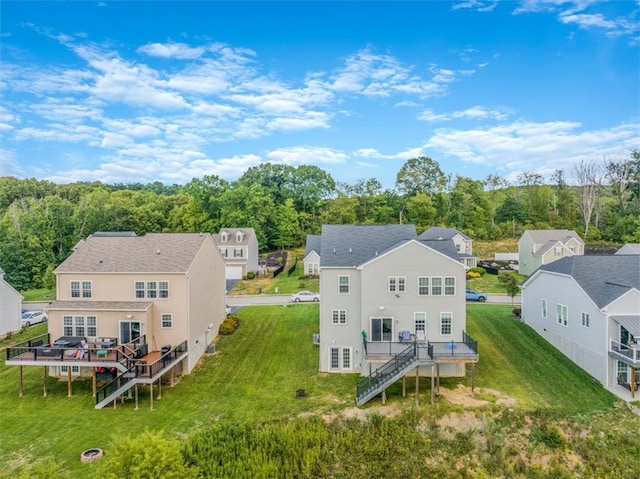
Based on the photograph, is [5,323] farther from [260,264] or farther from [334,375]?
[260,264]

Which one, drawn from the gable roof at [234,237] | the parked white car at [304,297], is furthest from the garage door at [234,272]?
the parked white car at [304,297]

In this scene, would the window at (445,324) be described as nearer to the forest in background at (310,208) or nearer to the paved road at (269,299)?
the paved road at (269,299)

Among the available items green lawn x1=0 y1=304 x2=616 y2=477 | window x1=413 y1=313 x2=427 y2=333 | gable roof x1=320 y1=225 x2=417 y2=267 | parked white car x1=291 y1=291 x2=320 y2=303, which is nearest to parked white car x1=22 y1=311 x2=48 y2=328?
green lawn x1=0 y1=304 x2=616 y2=477

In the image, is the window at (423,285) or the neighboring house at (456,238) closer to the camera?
the window at (423,285)

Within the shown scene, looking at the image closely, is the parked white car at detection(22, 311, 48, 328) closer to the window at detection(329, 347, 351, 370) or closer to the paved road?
the paved road

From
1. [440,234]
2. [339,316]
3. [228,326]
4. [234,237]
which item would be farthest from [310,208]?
[339,316]

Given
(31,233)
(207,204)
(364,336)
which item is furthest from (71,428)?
(207,204)
